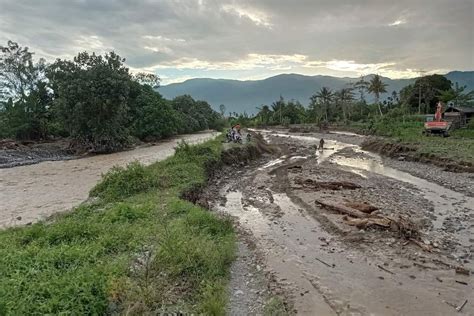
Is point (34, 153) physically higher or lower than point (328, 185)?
higher

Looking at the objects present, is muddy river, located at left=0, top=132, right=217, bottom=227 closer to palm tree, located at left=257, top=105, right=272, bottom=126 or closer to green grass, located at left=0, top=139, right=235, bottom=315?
green grass, located at left=0, top=139, right=235, bottom=315

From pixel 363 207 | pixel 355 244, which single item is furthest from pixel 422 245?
pixel 363 207

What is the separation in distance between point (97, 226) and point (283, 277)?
5863mm

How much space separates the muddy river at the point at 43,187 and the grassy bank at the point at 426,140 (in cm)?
2714

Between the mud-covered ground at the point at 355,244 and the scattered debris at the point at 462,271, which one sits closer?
the mud-covered ground at the point at 355,244

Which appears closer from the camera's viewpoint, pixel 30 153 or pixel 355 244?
pixel 355 244

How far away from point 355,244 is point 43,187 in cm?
1967

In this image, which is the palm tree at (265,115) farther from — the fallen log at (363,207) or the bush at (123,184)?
the fallen log at (363,207)

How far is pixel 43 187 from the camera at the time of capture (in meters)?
23.2

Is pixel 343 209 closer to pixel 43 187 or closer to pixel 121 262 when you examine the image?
pixel 121 262

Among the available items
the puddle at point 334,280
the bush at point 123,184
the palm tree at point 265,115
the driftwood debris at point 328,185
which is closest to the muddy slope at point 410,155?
the driftwood debris at point 328,185

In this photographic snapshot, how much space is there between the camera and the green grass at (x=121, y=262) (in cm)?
677

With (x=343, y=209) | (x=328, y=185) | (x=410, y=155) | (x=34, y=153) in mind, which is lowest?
(x=410, y=155)

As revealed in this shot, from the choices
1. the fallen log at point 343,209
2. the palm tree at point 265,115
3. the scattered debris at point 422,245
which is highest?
the palm tree at point 265,115
